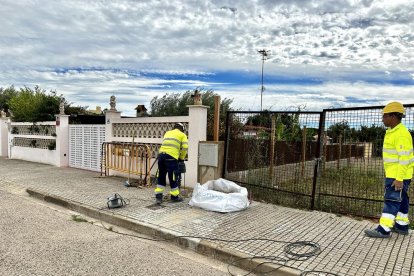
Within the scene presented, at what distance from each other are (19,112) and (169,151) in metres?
14.0

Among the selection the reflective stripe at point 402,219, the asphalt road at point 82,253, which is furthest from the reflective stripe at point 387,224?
the asphalt road at point 82,253

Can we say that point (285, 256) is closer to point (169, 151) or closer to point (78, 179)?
point (169, 151)

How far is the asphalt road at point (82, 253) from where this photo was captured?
4.17 meters

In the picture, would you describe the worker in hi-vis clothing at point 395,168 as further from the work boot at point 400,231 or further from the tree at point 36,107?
the tree at point 36,107

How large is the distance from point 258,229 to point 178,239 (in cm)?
134

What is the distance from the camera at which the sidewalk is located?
430 cm

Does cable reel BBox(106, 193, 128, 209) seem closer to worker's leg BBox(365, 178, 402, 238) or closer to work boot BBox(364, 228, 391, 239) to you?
work boot BBox(364, 228, 391, 239)

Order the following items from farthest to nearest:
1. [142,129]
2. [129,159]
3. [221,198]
Answer: [142,129] < [129,159] < [221,198]

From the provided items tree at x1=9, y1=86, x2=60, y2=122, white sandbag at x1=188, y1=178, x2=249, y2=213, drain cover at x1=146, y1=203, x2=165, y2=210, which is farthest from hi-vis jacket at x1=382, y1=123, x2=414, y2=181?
tree at x1=9, y1=86, x2=60, y2=122

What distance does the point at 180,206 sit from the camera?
700cm

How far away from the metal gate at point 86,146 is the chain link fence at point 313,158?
217 inches

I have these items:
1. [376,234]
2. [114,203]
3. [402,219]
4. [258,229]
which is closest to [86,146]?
[114,203]

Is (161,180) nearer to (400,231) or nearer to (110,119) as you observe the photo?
(400,231)

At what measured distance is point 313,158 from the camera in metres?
7.68
